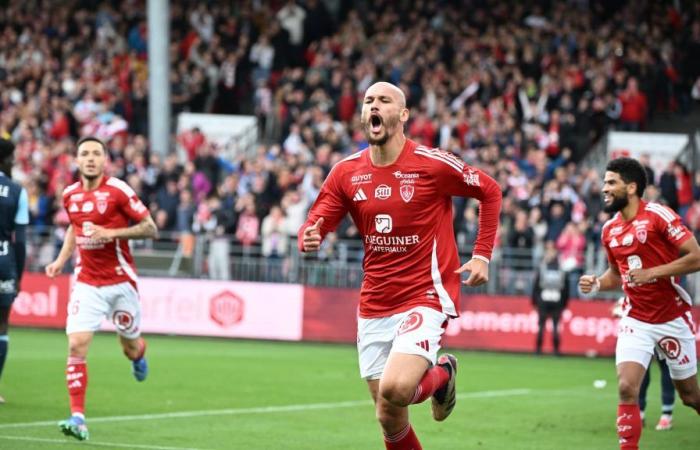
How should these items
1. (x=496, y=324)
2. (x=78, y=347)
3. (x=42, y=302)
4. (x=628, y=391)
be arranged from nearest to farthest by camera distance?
(x=628, y=391) → (x=78, y=347) → (x=496, y=324) → (x=42, y=302)

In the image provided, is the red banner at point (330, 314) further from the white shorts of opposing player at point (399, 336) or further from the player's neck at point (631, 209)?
the white shorts of opposing player at point (399, 336)

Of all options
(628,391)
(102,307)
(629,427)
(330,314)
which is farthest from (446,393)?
(330,314)

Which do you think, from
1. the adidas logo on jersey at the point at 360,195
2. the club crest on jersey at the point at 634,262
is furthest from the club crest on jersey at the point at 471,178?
the club crest on jersey at the point at 634,262

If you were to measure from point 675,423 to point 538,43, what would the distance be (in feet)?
57.8

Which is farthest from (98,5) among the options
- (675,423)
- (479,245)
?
(479,245)

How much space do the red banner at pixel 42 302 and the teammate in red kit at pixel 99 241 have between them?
14.3m

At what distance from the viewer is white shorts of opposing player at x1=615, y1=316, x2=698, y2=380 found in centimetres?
1109

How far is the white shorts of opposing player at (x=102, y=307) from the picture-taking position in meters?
12.9

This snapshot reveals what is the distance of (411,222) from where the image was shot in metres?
9.10

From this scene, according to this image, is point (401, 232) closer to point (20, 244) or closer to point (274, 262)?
point (20, 244)

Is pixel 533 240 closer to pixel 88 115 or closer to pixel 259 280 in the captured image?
pixel 259 280

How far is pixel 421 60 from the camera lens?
31438mm

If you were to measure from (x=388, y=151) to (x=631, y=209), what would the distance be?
2.97 m

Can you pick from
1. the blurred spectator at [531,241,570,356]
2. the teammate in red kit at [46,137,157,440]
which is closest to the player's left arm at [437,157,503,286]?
the teammate in red kit at [46,137,157,440]
